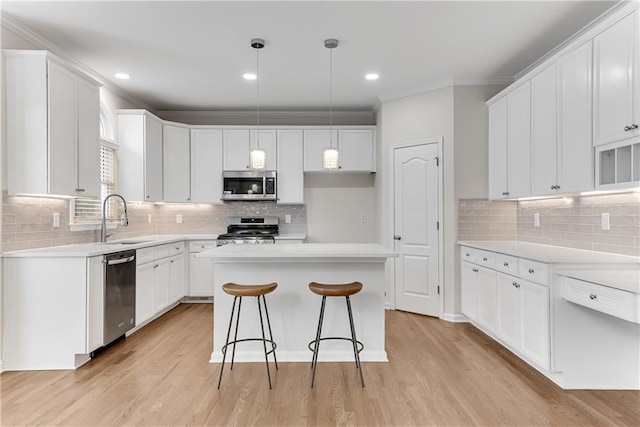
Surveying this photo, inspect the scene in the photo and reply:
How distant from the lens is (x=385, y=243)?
480 centimetres

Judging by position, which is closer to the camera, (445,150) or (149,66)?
(149,66)

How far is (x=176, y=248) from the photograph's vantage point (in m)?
4.72

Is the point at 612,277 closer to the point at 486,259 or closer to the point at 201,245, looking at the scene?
the point at 486,259

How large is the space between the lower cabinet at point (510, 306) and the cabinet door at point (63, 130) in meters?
3.82

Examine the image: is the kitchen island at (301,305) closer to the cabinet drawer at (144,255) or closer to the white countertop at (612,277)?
the cabinet drawer at (144,255)

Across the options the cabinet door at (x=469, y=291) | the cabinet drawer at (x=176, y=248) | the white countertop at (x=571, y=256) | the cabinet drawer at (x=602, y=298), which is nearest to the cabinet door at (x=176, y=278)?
the cabinet drawer at (x=176, y=248)

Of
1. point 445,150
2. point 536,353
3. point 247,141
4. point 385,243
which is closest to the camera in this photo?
point 536,353

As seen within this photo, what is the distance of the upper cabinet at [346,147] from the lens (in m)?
5.35

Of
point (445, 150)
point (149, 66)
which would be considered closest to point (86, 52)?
point (149, 66)

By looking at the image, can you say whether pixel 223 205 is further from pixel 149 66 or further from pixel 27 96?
pixel 27 96

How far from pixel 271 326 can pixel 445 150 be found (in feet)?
9.14

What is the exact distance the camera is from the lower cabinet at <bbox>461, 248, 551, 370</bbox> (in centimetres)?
265

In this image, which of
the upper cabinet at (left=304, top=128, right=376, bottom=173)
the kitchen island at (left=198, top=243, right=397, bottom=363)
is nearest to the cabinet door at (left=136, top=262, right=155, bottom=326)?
the kitchen island at (left=198, top=243, right=397, bottom=363)

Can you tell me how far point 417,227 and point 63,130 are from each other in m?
3.75
